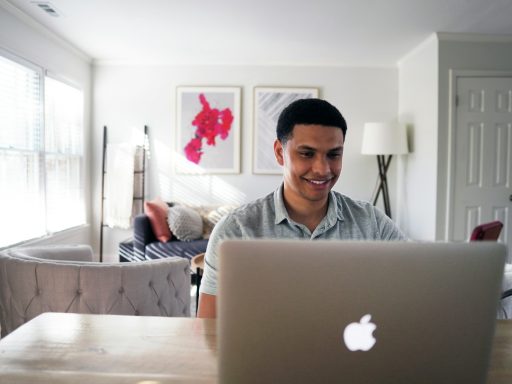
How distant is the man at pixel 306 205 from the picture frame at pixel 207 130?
3.84m

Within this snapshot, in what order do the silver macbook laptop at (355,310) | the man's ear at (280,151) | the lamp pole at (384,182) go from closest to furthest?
the silver macbook laptop at (355,310) → the man's ear at (280,151) → the lamp pole at (384,182)

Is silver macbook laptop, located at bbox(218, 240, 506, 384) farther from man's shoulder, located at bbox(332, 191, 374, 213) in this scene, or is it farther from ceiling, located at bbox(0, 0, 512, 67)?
ceiling, located at bbox(0, 0, 512, 67)

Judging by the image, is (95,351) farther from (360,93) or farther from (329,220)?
(360,93)

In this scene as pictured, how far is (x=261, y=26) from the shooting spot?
12.5 ft

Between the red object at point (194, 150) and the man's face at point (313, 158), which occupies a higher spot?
the red object at point (194, 150)

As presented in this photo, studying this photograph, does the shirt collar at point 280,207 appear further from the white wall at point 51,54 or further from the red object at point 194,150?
the red object at point 194,150

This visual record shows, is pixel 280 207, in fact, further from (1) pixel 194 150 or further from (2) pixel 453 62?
(1) pixel 194 150

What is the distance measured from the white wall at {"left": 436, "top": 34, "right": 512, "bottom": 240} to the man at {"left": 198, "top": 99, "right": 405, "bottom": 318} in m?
3.11

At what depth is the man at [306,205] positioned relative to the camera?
125 centimetres

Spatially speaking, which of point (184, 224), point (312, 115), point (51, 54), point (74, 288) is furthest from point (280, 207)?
point (51, 54)

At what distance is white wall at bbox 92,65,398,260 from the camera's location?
17.0 ft

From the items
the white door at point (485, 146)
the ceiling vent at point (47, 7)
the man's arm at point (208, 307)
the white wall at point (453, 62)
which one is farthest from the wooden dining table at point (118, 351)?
the white door at point (485, 146)

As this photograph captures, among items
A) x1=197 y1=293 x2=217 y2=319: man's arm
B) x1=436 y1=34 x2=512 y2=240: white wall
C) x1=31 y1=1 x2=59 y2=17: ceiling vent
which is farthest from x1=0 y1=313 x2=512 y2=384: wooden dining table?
x1=436 y1=34 x2=512 y2=240: white wall

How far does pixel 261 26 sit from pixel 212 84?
147 cm
